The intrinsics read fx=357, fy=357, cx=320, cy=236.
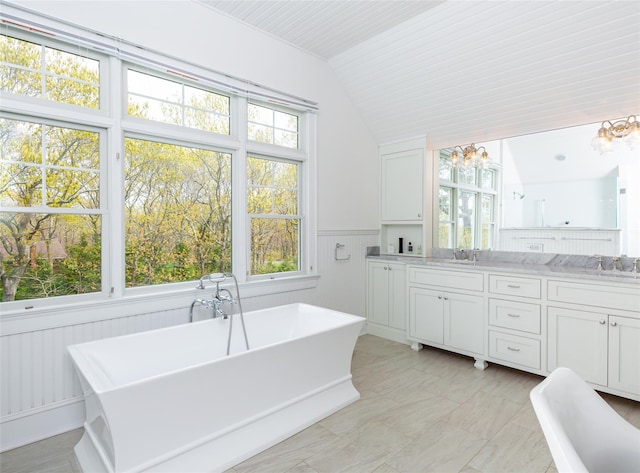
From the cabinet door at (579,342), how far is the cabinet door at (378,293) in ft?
5.39

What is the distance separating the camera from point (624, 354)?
248 centimetres

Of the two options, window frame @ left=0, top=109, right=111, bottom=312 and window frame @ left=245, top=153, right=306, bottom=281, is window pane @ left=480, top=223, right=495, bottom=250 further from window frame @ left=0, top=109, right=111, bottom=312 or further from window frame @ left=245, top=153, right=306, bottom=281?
window frame @ left=0, top=109, right=111, bottom=312

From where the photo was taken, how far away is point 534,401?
0.96m

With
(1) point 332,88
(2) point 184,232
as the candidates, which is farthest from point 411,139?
(2) point 184,232

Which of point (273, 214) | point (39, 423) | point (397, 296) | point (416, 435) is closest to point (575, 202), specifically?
point (397, 296)

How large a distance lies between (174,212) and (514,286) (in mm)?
2873

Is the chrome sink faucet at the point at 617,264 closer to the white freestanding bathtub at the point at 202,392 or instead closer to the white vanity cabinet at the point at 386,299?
the white vanity cabinet at the point at 386,299

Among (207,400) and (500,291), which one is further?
(500,291)

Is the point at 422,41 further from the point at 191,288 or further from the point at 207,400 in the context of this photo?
the point at 207,400

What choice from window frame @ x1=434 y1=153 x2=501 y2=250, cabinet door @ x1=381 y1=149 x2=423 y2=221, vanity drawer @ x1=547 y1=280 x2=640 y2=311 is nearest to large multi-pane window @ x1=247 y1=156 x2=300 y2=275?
cabinet door @ x1=381 y1=149 x2=423 y2=221

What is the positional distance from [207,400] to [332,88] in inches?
130

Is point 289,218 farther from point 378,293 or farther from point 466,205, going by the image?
point 466,205

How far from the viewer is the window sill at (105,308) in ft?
6.88

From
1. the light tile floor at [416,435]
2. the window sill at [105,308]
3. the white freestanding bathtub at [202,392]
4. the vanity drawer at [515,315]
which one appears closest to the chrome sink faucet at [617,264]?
the vanity drawer at [515,315]
